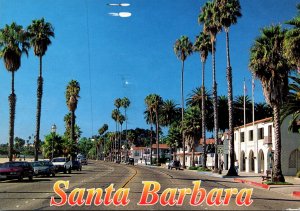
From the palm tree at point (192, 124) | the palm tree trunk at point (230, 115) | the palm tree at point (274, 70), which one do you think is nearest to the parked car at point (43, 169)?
the palm tree trunk at point (230, 115)

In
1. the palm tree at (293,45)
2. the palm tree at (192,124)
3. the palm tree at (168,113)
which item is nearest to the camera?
the palm tree at (293,45)

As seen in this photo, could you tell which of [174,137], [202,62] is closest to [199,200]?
[202,62]

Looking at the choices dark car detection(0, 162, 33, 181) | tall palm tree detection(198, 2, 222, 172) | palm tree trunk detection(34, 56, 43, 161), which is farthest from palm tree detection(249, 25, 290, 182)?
palm tree trunk detection(34, 56, 43, 161)

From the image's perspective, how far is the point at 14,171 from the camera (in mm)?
34250

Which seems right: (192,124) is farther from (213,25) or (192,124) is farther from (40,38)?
(40,38)

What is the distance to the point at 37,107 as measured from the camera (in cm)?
6184

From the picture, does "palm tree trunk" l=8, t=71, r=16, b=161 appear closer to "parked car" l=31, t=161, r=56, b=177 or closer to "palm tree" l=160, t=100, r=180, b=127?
"parked car" l=31, t=161, r=56, b=177

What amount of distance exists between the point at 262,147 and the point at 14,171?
34.5 metres

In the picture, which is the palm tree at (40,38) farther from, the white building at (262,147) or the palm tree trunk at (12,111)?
the white building at (262,147)

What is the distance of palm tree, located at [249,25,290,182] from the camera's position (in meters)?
35.3

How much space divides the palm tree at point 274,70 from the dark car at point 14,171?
59.6 feet

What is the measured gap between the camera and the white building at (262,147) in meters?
54.5

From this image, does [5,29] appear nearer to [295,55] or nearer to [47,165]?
[47,165]

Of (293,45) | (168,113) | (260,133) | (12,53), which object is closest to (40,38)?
(12,53)
